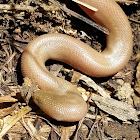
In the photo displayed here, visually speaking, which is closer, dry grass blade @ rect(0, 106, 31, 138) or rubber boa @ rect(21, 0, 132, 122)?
dry grass blade @ rect(0, 106, 31, 138)

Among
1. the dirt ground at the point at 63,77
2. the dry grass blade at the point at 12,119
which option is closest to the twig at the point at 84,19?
the dirt ground at the point at 63,77

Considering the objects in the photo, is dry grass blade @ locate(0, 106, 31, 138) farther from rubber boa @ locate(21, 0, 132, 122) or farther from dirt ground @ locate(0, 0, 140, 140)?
rubber boa @ locate(21, 0, 132, 122)

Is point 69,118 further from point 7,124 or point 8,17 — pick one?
point 8,17

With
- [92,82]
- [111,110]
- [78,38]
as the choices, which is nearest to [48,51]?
[78,38]

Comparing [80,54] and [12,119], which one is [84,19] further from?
[12,119]

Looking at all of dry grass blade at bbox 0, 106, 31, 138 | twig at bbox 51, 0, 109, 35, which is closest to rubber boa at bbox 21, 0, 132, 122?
twig at bbox 51, 0, 109, 35

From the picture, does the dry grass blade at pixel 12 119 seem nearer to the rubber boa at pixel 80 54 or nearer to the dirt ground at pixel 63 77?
the dirt ground at pixel 63 77
